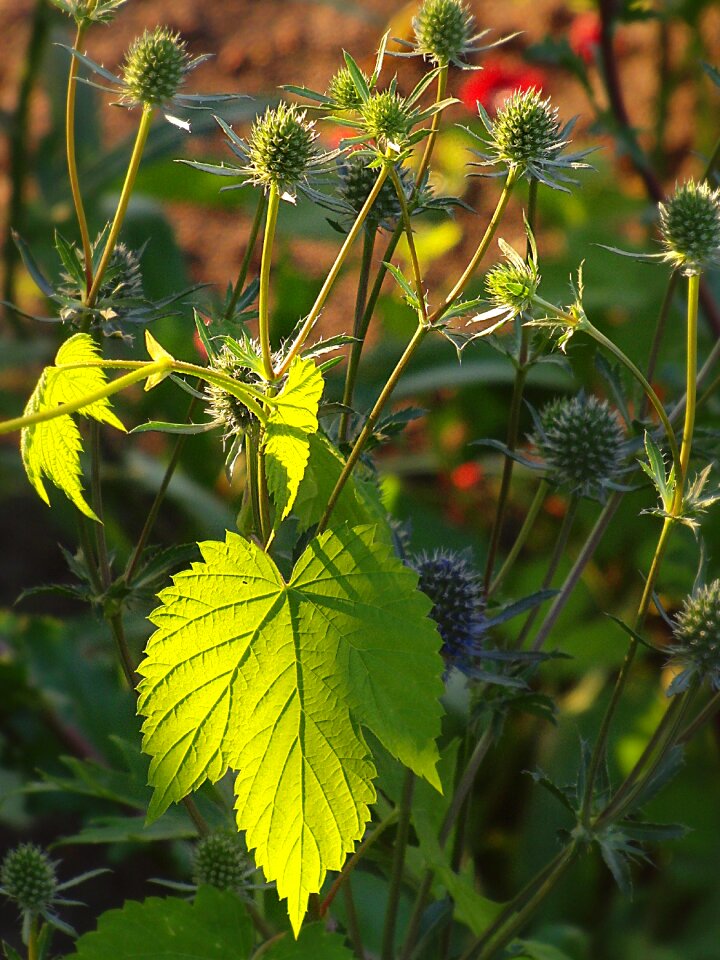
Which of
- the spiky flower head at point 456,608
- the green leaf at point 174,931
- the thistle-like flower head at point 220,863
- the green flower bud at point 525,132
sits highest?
the green flower bud at point 525,132

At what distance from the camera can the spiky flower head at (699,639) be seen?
34.9 inches

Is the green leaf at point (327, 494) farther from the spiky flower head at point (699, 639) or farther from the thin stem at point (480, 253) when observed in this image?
the spiky flower head at point (699, 639)

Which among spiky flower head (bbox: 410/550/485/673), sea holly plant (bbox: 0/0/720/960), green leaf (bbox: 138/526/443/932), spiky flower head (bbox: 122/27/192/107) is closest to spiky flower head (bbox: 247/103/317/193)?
sea holly plant (bbox: 0/0/720/960)

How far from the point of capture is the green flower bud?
0.74 m

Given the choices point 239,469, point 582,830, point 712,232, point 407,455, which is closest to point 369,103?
point 712,232

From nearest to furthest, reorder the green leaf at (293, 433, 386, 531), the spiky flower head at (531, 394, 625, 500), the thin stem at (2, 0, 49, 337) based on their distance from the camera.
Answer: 1. the green leaf at (293, 433, 386, 531)
2. the spiky flower head at (531, 394, 625, 500)
3. the thin stem at (2, 0, 49, 337)

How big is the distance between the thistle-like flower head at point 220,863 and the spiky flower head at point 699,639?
40 centimetres

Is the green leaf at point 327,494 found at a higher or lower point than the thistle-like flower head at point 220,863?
higher

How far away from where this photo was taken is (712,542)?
2156mm

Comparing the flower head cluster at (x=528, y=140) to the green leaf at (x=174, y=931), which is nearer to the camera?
the flower head cluster at (x=528, y=140)

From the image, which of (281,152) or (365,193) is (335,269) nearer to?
(281,152)

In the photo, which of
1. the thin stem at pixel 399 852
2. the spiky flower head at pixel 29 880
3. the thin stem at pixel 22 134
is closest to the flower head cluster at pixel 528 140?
the thin stem at pixel 399 852

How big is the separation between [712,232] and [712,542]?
4.81 feet

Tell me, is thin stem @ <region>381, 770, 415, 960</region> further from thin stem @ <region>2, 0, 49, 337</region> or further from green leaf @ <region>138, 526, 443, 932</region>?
thin stem @ <region>2, 0, 49, 337</region>
